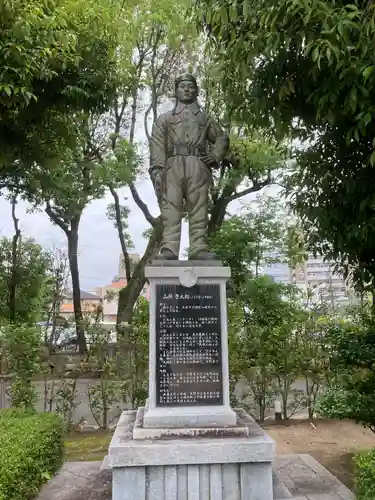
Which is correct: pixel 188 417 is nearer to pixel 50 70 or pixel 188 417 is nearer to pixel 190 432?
pixel 190 432

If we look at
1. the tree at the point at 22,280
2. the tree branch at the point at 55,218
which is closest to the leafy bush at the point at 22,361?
the tree at the point at 22,280

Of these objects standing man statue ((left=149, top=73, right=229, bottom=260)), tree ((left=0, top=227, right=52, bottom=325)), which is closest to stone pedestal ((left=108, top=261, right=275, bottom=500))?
standing man statue ((left=149, top=73, right=229, bottom=260))

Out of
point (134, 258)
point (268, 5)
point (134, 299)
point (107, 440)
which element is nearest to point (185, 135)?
point (268, 5)

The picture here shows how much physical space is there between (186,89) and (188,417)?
2766mm

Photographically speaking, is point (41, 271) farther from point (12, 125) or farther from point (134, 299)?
point (12, 125)

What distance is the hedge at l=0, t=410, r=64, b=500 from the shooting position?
3.03 meters

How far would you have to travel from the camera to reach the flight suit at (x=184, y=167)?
→ 13.6 ft

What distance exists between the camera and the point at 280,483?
3750mm

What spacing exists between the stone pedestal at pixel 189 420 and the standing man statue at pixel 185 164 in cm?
36

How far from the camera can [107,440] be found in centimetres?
637

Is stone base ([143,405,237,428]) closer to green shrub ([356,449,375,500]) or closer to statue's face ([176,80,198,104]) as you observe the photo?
green shrub ([356,449,375,500])

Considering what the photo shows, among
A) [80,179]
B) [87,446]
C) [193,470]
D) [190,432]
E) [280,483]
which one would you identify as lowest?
[87,446]


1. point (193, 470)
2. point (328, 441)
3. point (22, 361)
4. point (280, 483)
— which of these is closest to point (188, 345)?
point (193, 470)

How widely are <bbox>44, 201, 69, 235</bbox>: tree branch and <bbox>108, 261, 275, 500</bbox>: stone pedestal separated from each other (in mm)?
9656
